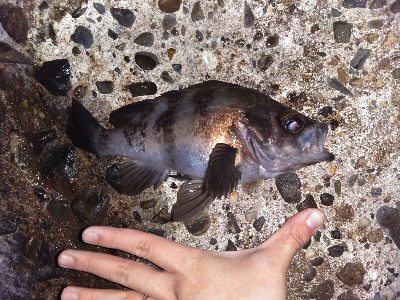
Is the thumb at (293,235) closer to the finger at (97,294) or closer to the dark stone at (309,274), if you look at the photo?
the dark stone at (309,274)

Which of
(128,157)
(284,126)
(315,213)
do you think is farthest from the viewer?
(128,157)

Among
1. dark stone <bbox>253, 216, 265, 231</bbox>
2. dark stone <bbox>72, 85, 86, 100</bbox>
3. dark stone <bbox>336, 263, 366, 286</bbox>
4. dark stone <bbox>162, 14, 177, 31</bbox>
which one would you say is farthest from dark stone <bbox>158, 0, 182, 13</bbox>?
dark stone <bbox>336, 263, 366, 286</bbox>

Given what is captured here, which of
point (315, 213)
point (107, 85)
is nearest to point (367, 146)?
point (315, 213)

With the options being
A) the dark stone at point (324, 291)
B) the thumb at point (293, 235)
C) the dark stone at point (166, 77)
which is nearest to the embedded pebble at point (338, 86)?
the thumb at point (293, 235)

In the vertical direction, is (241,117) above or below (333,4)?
below

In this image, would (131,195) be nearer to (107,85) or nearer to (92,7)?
(107,85)

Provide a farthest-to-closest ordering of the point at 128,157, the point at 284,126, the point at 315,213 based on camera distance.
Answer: the point at 128,157, the point at 315,213, the point at 284,126
